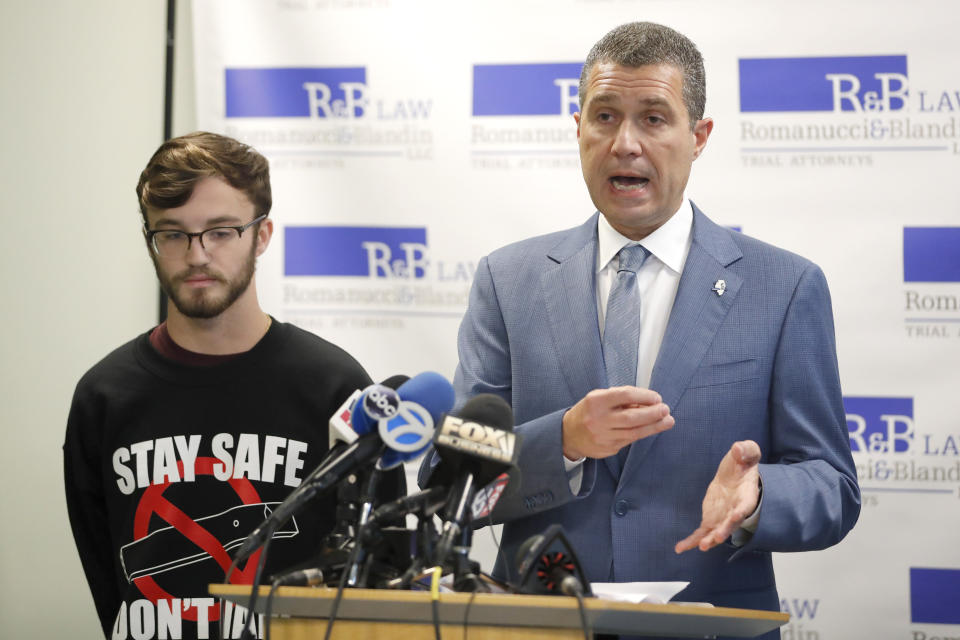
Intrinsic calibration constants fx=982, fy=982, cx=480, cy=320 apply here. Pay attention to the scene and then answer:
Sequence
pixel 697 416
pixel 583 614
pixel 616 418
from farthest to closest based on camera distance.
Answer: pixel 697 416 → pixel 616 418 → pixel 583 614

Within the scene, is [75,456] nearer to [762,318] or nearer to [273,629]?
[273,629]

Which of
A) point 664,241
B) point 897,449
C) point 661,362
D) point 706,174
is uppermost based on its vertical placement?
point 706,174

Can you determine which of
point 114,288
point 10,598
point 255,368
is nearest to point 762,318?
point 255,368

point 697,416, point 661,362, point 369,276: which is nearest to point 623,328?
point 661,362

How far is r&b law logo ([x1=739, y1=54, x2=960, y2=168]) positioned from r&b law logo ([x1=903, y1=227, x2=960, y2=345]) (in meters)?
0.28

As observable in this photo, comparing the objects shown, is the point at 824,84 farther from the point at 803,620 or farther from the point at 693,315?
the point at 803,620

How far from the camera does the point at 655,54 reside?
2.09 m

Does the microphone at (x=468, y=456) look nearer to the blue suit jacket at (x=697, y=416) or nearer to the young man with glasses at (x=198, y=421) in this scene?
the blue suit jacket at (x=697, y=416)

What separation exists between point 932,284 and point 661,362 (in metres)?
1.51

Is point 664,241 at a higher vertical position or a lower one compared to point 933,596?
higher

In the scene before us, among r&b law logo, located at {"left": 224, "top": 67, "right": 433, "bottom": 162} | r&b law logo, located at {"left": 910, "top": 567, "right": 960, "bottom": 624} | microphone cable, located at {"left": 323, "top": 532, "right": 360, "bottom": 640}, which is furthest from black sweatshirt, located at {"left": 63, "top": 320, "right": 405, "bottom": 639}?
r&b law logo, located at {"left": 910, "top": 567, "right": 960, "bottom": 624}

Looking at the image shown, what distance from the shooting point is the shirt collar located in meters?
2.14

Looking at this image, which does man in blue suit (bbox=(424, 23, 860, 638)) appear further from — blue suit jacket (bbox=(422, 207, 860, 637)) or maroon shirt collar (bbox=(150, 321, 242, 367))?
maroon shirt collar (bbox=(150, 321, 242, 367))

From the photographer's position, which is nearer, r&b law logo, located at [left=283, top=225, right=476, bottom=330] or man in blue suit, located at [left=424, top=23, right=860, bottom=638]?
man in blue suit, located at [left=424, top=23, right=860, bottom=638]
